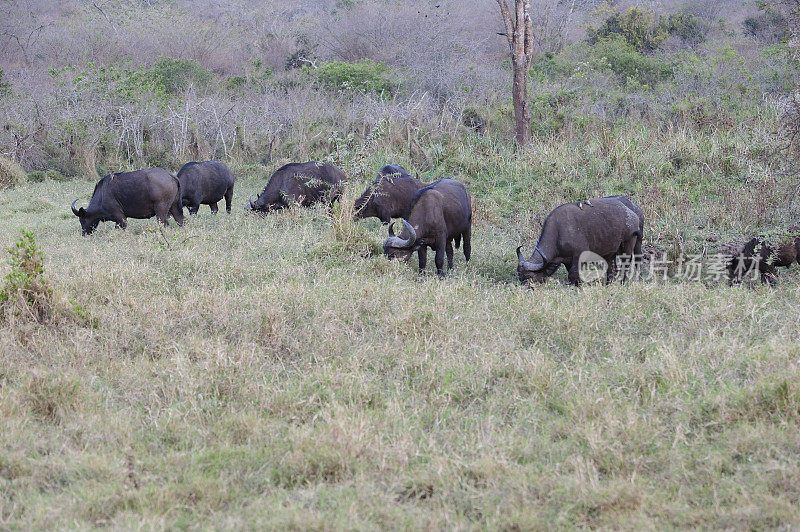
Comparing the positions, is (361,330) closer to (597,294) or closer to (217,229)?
(597,294)

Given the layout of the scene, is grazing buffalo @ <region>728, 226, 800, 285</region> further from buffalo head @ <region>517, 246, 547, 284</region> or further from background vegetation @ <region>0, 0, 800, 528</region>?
buffalo head @ <region>517, 246, 547, 284</region>

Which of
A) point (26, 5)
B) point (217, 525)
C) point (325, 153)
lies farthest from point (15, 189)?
point (26, 5)

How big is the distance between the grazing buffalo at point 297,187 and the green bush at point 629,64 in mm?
13090

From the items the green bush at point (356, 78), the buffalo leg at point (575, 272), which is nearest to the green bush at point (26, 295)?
the buffalo leg at point (575, 272)

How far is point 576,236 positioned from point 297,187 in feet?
18.9

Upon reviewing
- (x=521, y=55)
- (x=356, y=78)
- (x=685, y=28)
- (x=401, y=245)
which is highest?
(x=685, y=28)

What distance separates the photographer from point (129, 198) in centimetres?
1093

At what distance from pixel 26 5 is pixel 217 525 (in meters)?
44.2

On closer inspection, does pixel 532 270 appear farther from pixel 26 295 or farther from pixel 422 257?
pixel 26 295

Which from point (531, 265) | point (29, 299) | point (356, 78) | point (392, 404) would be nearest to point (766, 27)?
point (356, 78)

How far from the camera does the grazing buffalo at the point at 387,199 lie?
10.8 metres

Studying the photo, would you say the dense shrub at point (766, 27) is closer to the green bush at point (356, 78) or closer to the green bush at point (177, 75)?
the green bush at point (356, 78)

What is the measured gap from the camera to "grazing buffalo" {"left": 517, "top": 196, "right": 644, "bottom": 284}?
26.4ft

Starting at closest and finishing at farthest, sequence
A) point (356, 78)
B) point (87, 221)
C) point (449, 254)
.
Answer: point (449, 254) < point (87, 221) < point (356, 78)
